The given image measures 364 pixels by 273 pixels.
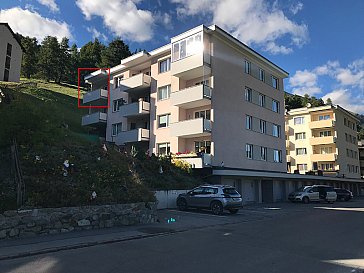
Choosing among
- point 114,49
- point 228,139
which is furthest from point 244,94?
point 114,49

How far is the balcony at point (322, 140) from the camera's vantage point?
171 ft

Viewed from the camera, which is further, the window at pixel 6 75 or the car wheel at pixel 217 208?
the window at pixel 6 75

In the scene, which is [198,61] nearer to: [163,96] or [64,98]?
[163,96]

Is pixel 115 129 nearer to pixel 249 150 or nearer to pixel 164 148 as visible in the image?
pixel 164 148

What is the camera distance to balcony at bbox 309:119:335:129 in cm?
5303

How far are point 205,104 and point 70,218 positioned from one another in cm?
1870

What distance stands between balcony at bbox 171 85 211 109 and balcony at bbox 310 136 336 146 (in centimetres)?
3273

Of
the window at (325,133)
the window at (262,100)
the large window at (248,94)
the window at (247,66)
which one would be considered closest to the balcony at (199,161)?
the large window at (248,94)

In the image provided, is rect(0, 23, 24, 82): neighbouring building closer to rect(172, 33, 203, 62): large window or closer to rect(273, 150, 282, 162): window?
rect(172, 33, 203, 62): large window

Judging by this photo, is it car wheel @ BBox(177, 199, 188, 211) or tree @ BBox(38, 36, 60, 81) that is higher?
tree @ BBox(38, 36, 60, 81)

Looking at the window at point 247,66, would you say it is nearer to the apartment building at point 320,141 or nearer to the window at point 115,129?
the window at point 115,129

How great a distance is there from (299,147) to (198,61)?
3557cm

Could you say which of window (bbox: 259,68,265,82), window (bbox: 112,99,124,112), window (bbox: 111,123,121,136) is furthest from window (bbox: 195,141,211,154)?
window (bbox: 112,99,124,112)

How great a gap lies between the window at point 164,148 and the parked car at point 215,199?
394 inches
